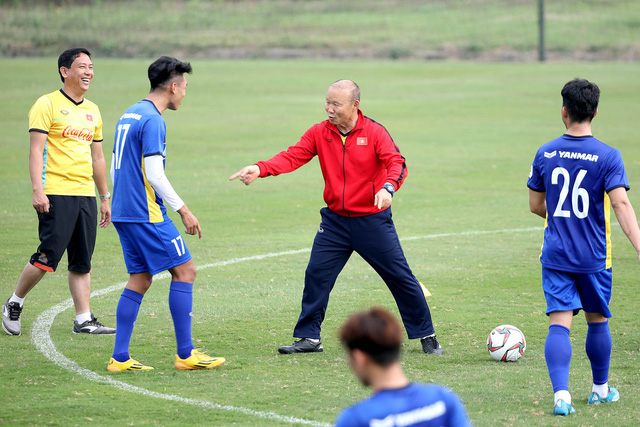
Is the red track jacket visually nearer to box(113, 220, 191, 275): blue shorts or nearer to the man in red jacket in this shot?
the man in red jacket

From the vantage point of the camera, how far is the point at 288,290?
8.97m

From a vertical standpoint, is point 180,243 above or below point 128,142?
below

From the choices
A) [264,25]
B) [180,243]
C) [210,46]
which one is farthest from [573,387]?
[264,25]

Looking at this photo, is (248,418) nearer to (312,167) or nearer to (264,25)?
(312,167)

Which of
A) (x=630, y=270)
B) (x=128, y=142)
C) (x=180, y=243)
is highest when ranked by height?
(x=128, y=142)

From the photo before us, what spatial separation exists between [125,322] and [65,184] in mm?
1693

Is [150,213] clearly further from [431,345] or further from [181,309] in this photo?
[431,345]

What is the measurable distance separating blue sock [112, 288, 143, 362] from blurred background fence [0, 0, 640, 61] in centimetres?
3368

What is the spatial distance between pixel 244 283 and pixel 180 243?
3.07m

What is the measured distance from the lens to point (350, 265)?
1036 cm

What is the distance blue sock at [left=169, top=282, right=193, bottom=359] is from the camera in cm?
623

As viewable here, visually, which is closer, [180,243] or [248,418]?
[248,418]

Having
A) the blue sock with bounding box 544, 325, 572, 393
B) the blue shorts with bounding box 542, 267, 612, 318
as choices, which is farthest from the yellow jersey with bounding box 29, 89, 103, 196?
the blue sock with bounding box 544, 325, 572, 393

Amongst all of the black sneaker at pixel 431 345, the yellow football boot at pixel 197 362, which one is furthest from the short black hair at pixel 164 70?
the black sneaker at pixel 431 345
